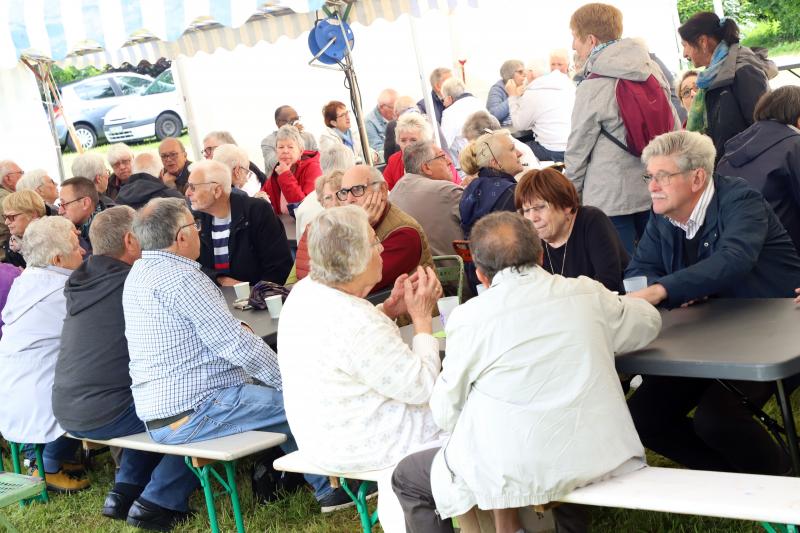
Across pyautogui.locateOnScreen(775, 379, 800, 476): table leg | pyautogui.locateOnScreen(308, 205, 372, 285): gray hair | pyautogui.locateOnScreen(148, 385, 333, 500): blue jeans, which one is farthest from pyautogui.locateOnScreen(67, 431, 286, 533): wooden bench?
pyautogui.locateOnScreen(775, 379, 800, 476): table leg

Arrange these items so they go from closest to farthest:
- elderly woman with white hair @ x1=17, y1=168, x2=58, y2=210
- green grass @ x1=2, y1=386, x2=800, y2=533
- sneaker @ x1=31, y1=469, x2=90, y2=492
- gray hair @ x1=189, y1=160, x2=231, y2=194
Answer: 1. green grass @ x1=2, y1=386, x2=800, y2=533
2. sneaker @ x1=31, y1=469, x2=90, y2=492
3. gray hair @ x1=189, y1=160, x2=231, y2=194
4. elderly woman with white hair @ x1=17, y1=168, x2=58, y2=210

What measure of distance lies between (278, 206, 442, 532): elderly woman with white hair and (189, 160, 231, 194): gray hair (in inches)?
A: 104

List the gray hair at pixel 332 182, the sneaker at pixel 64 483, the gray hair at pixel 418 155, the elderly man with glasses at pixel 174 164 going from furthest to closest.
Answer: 1. the elderly man with glasses at pixel 174 164
2. the gray hair at pixel 418 155
3. the sneaker at pixel 64 483
4. the gray hair at pixel 332 182

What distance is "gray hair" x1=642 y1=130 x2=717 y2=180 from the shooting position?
3.28 m

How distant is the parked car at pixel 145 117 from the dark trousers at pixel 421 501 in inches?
745

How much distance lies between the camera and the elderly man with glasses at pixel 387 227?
4293 mm

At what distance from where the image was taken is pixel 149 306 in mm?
3854

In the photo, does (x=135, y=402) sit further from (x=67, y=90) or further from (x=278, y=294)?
(x=67, y=90)

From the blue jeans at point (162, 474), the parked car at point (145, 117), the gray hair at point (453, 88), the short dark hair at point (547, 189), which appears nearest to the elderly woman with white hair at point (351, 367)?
the short dark hair at point (547, 189)

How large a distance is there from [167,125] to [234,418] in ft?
59.5

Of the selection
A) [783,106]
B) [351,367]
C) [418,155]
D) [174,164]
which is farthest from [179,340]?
[174,164]

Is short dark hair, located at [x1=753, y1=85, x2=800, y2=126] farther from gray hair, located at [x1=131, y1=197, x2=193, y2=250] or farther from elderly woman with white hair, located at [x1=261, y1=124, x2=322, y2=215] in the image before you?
elderly woman with white hair, located at [x1=261, y1=124, x2=322, y2=215]

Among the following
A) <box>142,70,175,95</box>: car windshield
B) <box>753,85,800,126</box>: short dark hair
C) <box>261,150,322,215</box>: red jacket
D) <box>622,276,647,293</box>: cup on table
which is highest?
<box>142,70,175,95</box>: car windshield

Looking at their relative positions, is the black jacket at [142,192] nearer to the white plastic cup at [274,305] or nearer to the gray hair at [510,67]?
the white plastic cup at [274,305]
